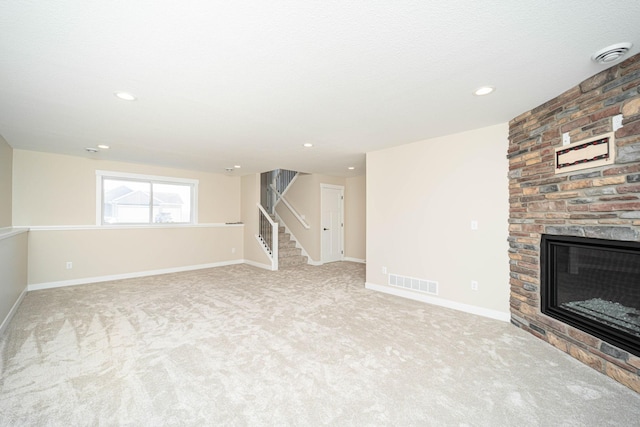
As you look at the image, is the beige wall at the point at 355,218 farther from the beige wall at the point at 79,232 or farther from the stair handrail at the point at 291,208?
the beige wall at the point at 79,232

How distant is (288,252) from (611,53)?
634cm

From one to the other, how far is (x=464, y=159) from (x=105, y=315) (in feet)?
15.9

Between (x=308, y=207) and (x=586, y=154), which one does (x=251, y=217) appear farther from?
(x=586, y=154)

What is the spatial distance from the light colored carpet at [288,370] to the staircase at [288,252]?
312 cm

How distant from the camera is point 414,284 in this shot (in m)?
4.17

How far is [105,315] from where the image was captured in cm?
348

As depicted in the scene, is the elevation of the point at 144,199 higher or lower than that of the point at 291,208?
higher

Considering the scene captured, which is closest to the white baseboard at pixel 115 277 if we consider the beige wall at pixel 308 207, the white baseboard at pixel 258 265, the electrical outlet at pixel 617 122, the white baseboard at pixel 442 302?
the white baseboard at pixel 258 265

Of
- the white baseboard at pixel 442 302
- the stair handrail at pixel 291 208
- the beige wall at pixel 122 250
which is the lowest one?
the white baseboard at pixel 442 302

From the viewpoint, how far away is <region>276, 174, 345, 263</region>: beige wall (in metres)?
7.18

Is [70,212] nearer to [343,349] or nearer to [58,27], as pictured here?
[58,27]

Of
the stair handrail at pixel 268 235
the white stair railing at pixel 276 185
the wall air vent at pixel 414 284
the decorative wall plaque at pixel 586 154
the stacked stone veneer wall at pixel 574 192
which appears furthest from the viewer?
the white stair railing at pixel 276 185

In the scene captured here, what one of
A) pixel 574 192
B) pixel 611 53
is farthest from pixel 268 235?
pixel 611 53

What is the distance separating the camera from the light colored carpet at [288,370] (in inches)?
69.0
